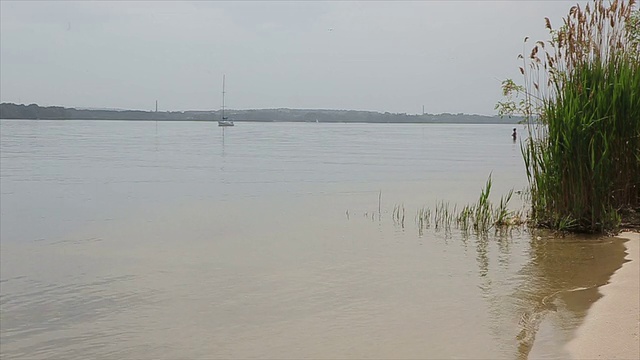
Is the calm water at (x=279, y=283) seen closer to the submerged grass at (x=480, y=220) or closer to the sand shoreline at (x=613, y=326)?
the sand shoreline at (x=613, y=326)

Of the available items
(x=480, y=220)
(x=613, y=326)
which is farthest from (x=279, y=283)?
(x=480, y=220)

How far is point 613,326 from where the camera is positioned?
5.34 m

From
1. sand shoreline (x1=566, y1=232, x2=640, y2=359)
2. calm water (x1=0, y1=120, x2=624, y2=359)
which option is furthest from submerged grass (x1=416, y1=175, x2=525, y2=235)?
sand shoreline (x1=566, y1=232, x2=640, y2=359)

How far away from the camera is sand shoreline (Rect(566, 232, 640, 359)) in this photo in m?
4.78

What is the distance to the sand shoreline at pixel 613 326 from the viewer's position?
15.7ft

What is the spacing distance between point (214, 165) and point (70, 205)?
50.1 feet

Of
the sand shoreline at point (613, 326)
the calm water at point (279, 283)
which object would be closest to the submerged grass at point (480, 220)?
the calm water at point (279, 283)

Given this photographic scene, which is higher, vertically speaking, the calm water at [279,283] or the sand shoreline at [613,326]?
the sand shoreline at [613,326]

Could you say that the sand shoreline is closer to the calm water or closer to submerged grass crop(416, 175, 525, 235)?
the calm water

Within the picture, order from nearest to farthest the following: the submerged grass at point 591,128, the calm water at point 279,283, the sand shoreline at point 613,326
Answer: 1. the sand shoreline at point 613,326
2. the calm water at point 279,283
3. the submerged grass at point 591,128

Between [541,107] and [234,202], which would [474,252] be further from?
[234,202]

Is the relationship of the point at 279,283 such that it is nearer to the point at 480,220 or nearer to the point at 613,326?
the point at 613,326

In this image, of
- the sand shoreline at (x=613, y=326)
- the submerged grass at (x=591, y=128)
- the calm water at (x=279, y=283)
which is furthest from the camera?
the submerged grass at (x=591, y=128)

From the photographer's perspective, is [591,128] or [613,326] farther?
[591,128]
